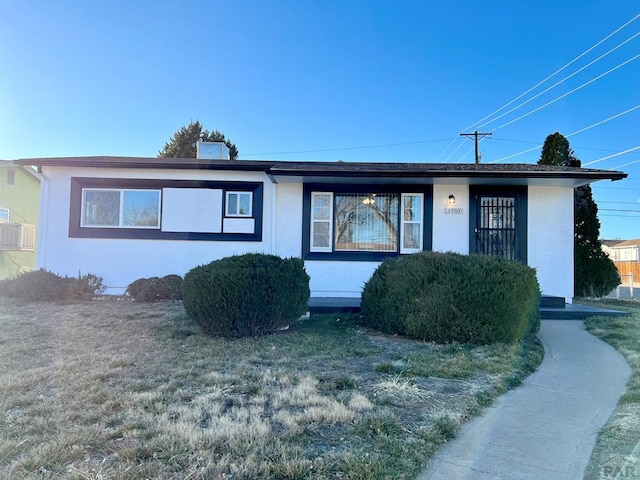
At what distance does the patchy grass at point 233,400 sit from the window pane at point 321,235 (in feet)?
12.6

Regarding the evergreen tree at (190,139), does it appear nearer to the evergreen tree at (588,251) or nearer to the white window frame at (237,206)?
the white window frame at (237,206)

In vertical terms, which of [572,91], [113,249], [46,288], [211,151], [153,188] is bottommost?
[46,288]

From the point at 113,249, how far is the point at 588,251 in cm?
1252

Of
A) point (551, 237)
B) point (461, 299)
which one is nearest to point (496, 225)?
point (551, 237)

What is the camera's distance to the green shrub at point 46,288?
862 centimetres

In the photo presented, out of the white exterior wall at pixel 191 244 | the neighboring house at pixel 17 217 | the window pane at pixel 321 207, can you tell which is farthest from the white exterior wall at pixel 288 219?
the neighboring house at pixel 17 217

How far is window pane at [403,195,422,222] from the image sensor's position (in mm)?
10086

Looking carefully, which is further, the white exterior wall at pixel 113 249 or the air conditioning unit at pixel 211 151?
the air conditioning unit at pixel 211 151

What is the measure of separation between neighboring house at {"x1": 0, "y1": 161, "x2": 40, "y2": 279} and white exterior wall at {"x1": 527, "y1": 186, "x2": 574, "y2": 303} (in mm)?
18316

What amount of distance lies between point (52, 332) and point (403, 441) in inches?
221

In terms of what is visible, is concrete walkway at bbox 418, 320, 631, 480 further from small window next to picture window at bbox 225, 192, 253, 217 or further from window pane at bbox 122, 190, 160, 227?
window pane at bbox 122, 190, 160, 227

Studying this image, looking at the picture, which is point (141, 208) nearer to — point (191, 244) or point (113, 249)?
point (113, 249)

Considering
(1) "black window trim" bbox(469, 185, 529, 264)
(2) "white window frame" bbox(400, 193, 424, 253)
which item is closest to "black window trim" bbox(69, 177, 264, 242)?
(2) "white window frame" bbox(400, 193, 424, 253)

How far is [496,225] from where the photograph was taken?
9.94 meters
